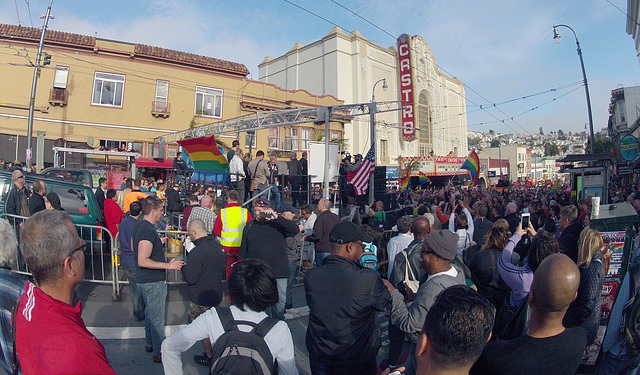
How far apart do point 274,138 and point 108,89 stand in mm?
10388

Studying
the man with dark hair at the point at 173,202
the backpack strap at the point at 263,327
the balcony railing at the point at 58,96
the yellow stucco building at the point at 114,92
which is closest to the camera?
the backpack strap at the point at 263,327

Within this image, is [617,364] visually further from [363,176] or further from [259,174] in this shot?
[363,176]

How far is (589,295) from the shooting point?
11.4ft

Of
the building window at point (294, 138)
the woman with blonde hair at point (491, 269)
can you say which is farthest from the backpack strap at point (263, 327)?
the building window at point (294, 138)

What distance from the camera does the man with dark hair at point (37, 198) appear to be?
665cm

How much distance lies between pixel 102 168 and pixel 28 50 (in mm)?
7148

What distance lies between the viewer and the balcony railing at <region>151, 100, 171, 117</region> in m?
22.7

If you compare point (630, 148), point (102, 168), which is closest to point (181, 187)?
point (102, 168)

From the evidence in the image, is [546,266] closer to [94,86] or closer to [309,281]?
[309,281]

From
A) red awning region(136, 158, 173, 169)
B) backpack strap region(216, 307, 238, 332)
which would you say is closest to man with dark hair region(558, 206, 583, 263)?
backpack strap region(216, 307, 238, 332)

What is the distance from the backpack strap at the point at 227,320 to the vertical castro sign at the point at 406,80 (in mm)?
33072

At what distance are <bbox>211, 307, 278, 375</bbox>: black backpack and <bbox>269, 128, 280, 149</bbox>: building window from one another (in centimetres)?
2479

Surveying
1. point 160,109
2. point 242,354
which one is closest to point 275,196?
point 242,354

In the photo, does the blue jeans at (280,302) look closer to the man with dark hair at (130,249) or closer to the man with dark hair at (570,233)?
the man with dark hair at (130,249)
